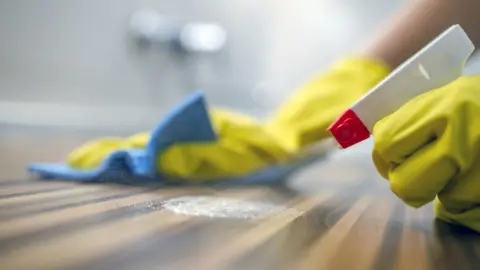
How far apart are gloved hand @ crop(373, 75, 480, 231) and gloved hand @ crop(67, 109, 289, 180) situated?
0.26 m

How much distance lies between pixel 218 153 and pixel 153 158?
0.07 metres

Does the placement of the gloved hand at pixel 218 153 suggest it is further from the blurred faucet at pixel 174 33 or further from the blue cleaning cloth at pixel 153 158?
the blurred faucet at pixel 174 33

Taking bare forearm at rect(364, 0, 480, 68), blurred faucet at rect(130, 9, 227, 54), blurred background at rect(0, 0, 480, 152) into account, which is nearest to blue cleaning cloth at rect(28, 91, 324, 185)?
bare forearm at rect(364, 0, 480, 68)

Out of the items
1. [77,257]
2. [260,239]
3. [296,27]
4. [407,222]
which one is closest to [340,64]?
[407,222]

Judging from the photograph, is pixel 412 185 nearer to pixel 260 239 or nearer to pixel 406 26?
pixel 260 239

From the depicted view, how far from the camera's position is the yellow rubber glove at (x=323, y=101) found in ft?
2.43

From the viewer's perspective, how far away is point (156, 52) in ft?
5.76

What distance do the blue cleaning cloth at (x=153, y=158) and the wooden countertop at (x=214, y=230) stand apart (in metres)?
0.03

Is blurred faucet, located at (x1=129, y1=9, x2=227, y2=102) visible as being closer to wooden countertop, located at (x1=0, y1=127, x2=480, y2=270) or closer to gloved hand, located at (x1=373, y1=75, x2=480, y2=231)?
wooden countertop, located at (x1=0, y1=127, x2=480, y2=270)

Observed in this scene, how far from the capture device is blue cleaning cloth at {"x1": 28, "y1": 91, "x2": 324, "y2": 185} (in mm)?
664

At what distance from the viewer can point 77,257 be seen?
32cm

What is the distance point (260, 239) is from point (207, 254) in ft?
0.20

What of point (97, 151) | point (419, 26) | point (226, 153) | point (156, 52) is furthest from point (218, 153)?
point (156, 52)

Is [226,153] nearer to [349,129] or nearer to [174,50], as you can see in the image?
[349,129]
